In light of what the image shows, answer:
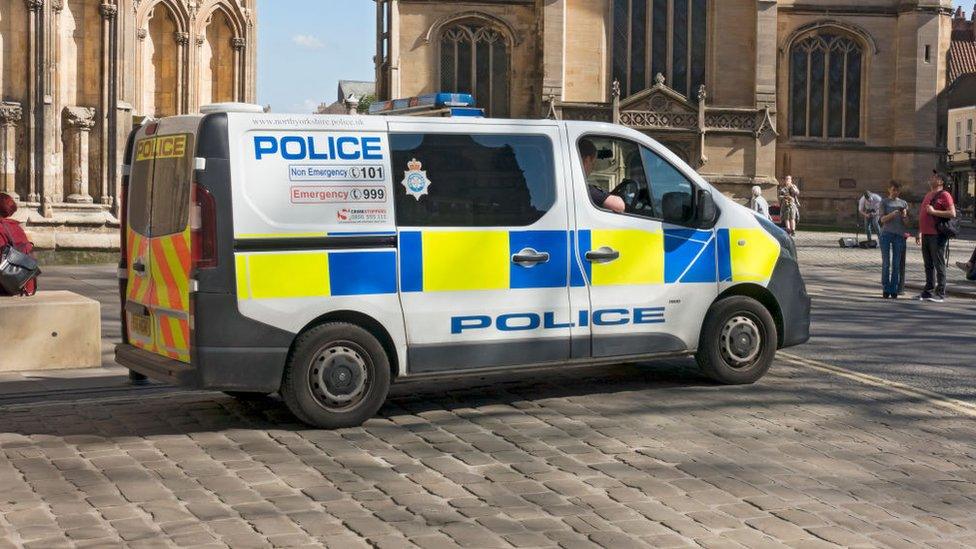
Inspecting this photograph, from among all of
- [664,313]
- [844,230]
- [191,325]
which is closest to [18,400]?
[191,325]

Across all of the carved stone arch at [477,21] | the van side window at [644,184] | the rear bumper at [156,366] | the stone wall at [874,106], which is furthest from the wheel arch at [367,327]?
the stone wall at [874,106]

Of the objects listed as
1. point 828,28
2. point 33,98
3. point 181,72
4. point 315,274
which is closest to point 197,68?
point 181,72

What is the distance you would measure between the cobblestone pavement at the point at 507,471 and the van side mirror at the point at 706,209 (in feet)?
3.78

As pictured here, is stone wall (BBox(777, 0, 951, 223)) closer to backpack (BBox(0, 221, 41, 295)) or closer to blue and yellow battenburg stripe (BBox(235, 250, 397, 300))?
backpack (BBox(0, 221, 41, 295))

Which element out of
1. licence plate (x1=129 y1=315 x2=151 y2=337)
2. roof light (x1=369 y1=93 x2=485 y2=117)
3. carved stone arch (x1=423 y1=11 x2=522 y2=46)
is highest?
carved stone arch (x1=423 y1=11 x2=522 y2=46)

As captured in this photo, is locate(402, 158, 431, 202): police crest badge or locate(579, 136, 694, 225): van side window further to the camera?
locate(579, 136, 694, 225): van side window

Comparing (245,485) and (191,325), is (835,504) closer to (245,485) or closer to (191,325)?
(245,485)

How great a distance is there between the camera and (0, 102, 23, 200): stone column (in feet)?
66.6

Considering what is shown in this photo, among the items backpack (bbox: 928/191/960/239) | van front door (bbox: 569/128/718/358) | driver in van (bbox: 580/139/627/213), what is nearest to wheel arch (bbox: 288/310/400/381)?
van front door (bbox: 569/128/718/358)

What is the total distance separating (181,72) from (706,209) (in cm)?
1676

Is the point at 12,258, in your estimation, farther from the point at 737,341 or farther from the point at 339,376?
the point at 737,341

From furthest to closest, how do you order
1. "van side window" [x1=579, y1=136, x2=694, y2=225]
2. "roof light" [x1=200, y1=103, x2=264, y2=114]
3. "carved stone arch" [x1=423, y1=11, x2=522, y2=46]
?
"carved stone arch" [x1=423, y1=11, x2=522, y2=46] < "van side window" [x1=579, y1=136, x2=694, y2=225] < "roof light" [x1=200, y1=103, x2=264, y2=114]

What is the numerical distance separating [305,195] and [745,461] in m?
2.89

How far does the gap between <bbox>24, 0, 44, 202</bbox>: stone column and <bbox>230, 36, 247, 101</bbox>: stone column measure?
5.32 metres
